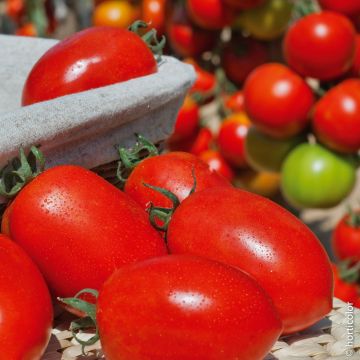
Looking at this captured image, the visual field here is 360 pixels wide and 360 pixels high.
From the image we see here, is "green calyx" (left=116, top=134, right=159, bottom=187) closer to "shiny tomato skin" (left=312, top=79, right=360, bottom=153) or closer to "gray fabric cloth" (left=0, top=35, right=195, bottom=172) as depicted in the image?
"gray fabric cloth" (left=0, top=35, right=195, bottom=172)

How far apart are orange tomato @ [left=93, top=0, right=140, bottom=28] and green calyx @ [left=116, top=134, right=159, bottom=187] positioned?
1.30 meters

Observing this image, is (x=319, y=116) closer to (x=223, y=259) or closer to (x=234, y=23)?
(x=234, y=23)

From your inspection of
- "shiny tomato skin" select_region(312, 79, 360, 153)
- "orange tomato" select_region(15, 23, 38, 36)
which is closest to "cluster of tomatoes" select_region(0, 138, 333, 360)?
"shiny tomato skin" select_region(312, 79, 360, 153)

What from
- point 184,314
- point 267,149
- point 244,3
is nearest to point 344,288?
point 267,149

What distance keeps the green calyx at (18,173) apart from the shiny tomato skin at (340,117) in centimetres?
97

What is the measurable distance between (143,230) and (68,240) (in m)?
0.07

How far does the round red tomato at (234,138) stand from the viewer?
2098 mm

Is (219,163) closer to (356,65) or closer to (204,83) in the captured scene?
(204,83)

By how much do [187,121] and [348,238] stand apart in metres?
0.50

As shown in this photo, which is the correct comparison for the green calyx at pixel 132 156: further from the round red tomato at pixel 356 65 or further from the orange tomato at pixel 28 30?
the orange tomato at pixel 28 30

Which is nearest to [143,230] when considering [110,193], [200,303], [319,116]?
[110,193]

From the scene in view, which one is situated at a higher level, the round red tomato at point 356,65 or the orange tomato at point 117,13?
the round red tomato at point 356,65

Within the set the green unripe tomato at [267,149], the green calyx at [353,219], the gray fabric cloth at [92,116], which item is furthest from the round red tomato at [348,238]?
the gray fabric cloth at [92,116]

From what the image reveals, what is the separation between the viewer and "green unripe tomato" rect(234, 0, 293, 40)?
2094mm
